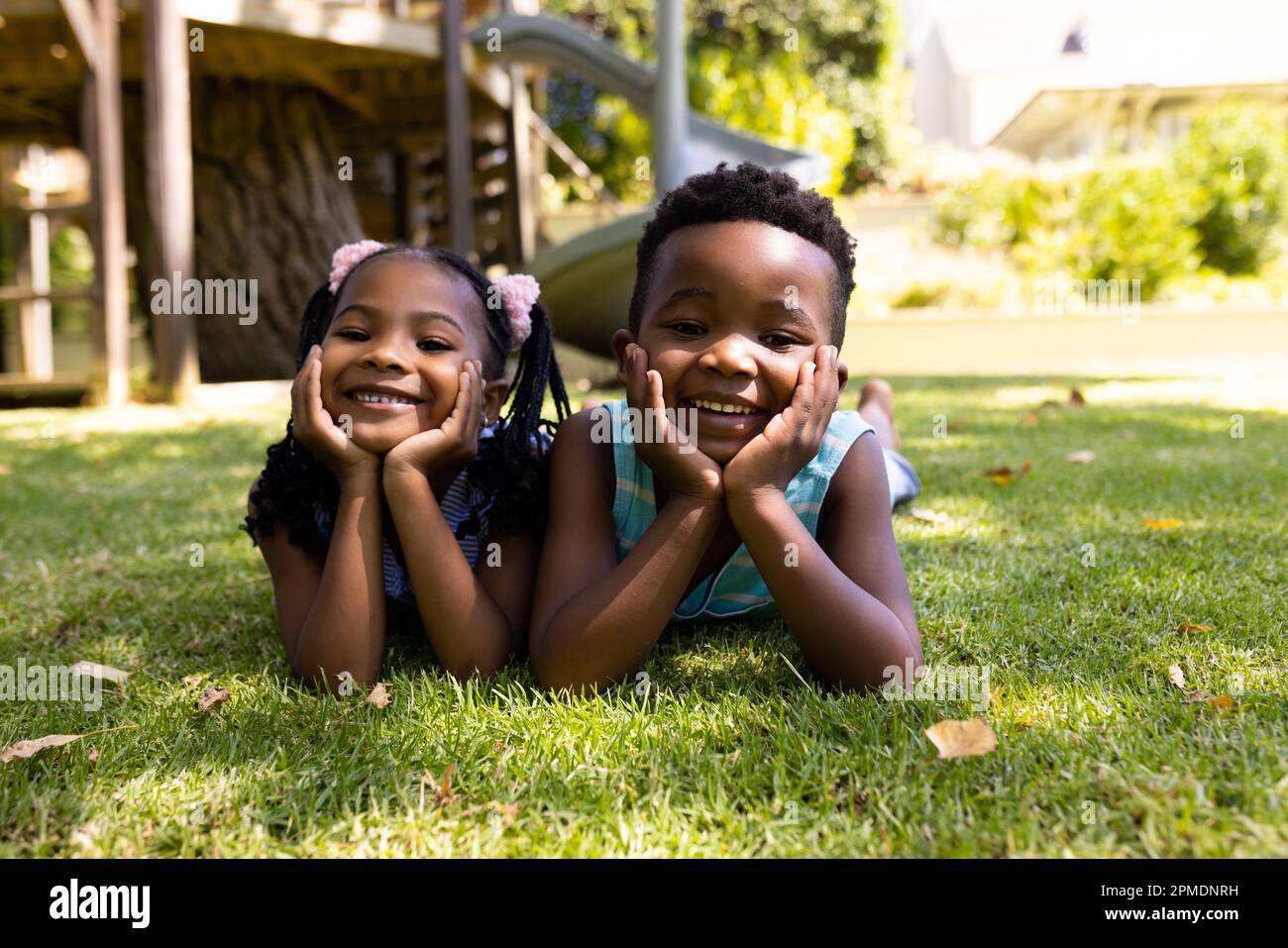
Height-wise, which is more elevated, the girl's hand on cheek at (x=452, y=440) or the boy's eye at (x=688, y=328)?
the boy's eye at (x=688, y=328)

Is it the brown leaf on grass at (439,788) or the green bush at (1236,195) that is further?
the green bush at (1236,195)

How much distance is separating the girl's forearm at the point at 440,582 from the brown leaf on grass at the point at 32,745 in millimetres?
654

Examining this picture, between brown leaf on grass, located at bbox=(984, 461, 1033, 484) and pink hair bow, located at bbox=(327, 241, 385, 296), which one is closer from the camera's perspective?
pink hair bow, located at bbox=(327, 241, 385, 296)

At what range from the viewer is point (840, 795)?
61.8 inches

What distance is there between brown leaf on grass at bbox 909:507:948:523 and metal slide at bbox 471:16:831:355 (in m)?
4.15

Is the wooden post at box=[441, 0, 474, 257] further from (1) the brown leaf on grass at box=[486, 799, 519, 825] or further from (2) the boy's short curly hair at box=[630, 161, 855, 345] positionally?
(1) the brown leaf on grass at box=[486, 799, 519, 825]

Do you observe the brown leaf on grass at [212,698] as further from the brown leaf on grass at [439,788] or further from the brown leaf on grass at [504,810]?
the brown leaf on grass at [504,810]

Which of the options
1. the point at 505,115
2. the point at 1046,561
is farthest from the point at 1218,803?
the point at 505,115

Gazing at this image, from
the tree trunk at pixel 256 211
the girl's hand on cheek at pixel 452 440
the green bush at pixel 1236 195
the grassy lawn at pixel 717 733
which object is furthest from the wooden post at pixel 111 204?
the green bush at pixel 1236 195

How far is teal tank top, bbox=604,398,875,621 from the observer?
7.25ft

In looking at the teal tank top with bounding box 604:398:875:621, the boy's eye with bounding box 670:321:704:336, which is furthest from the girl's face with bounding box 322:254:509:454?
the boy's eye with bounding box 670:321:704:336

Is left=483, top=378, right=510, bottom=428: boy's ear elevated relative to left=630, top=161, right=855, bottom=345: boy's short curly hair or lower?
lower

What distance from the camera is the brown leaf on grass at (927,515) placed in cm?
360
